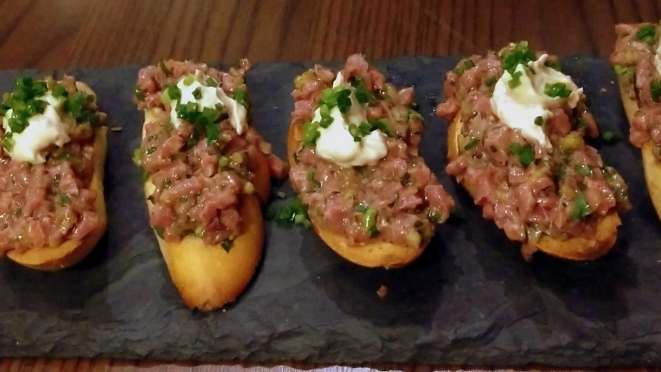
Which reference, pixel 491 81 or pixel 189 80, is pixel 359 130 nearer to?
pixel 491 81

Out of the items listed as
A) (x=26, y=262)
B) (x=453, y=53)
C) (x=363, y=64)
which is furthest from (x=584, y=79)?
(x=26, y=262)

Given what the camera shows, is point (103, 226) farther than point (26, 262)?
Yes

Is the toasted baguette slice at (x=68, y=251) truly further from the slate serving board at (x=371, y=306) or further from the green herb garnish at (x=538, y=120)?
the green herb garnish at (x=538, y=120)

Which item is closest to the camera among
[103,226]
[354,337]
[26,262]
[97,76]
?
[354,337]

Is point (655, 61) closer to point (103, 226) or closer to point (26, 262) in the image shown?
point (103, 226)

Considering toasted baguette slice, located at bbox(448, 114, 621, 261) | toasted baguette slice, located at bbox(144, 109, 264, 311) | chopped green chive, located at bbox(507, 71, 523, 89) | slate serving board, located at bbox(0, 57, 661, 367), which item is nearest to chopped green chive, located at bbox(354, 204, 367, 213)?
slate serving board, located at bbox(0, 57, 661, 367)

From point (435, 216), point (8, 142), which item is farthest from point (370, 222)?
point (8, 142)

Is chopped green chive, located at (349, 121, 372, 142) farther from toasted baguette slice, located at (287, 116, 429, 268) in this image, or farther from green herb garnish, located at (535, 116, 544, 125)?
green herb garnish, located at (535, 116, 544, 125)
